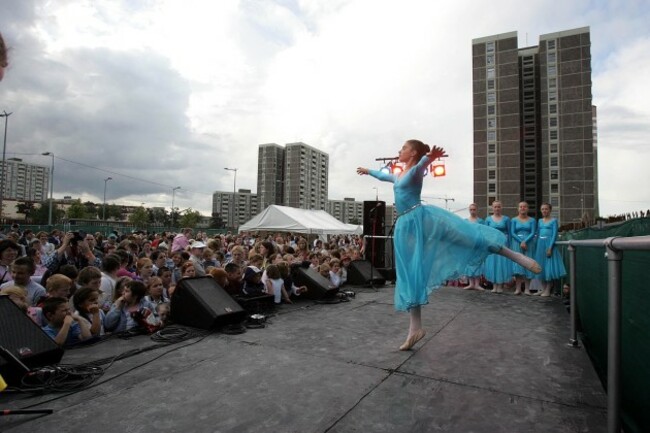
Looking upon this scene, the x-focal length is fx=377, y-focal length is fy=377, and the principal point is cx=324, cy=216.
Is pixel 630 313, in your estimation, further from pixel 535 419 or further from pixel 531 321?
pixel 531 321

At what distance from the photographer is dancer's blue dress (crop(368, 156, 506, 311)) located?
336cm

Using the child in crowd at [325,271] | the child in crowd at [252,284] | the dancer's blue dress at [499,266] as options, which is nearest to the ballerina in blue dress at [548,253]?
the dancer's blue dress at [499,266]

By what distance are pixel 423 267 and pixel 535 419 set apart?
5.02 ft

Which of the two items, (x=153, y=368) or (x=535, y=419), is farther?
(x=153, y=368)

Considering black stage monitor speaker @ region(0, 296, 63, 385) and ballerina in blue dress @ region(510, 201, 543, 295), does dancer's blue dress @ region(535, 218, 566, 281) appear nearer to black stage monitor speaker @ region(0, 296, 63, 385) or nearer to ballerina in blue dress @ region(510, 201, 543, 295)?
ballerina in blue dress @ region(510, 201, 543, 295)

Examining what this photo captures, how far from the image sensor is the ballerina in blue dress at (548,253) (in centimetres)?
657

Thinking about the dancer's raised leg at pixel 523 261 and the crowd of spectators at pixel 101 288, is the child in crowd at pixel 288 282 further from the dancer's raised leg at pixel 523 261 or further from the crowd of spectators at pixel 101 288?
the dancer's raised leg at pixel 523 261

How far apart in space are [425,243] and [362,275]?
4745 millimetres

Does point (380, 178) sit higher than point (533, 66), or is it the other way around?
point (533, 66)

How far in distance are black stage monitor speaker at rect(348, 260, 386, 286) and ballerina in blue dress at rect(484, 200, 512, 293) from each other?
2205 mm

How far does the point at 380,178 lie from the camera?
3.97 meters

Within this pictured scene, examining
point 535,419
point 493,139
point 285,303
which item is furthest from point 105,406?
point 493,139

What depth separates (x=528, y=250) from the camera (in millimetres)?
6723

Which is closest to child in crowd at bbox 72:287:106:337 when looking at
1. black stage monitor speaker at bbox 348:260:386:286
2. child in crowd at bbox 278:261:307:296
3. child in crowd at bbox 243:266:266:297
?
child in crowd at bbox 243:266:266:297
